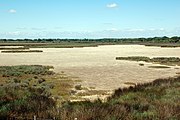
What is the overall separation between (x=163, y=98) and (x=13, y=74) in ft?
72.1

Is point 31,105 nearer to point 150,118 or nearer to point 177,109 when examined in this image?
point 150,118

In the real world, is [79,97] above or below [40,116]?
below

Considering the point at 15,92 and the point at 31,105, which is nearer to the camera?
the point at 31,105

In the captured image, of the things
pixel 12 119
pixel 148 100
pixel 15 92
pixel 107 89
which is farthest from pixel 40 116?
pixel 107 89

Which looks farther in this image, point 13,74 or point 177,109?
point 13,74

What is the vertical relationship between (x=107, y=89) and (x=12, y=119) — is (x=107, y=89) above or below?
below

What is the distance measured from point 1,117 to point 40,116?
3.73 ft

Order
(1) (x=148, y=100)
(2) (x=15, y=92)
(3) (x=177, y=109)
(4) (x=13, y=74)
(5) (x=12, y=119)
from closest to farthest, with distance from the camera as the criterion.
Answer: (5) (x=12, y=119) → (3) (x=177, y=109) → (1) (x=148, y=100) → (2) (x=15, y=92) → (4) (x=13, y=74)

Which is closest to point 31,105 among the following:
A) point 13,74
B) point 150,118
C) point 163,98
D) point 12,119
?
point 12,119

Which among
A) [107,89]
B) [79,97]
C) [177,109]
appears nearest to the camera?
[177,109]

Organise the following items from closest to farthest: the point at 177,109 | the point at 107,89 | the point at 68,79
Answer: the point at 177,109 → the point at 107,89 → the point at 68,79

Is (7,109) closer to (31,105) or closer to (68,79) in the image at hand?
(31,105)

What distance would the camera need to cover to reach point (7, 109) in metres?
11.6

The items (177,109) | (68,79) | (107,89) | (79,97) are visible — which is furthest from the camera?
(68,79)
